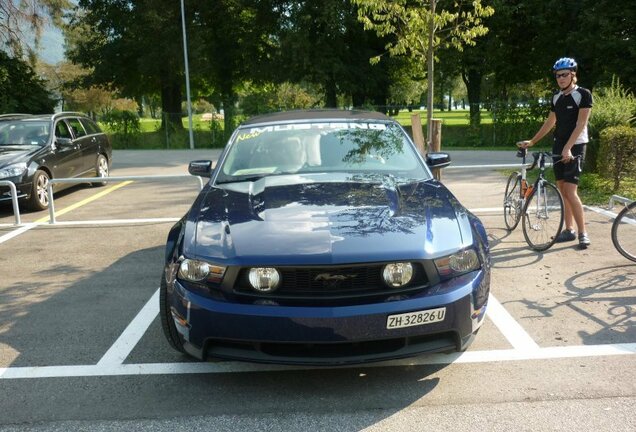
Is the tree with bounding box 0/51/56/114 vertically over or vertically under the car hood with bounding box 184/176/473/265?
over

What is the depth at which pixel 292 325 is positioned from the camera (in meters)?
3.16

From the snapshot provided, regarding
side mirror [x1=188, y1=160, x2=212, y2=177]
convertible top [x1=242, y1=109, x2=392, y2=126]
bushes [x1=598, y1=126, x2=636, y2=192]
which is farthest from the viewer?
bushes [x1=598, y1=126, x2=636, y2=192]

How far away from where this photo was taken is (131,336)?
14.4ft

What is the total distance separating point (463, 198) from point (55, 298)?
6.95 metres

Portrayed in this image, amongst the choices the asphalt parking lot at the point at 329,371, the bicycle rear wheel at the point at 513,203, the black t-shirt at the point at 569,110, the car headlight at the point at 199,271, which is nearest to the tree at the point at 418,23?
the bicycle rear wheel at the point at 513,203

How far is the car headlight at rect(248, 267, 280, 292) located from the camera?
3299mm

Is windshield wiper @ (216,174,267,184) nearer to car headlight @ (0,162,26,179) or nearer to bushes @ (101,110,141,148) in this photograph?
car headlight @ (0,162,26,179)

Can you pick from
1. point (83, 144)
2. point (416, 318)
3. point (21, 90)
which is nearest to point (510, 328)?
point (416, 318)

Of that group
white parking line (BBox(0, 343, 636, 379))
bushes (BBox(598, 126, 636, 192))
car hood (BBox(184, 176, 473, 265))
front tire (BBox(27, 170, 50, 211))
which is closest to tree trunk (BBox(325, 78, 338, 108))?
bushes (BBox(598, 126, 636, 192))

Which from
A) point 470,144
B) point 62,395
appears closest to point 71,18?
point 470,144

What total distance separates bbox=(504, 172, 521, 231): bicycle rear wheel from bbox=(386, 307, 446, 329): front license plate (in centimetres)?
414

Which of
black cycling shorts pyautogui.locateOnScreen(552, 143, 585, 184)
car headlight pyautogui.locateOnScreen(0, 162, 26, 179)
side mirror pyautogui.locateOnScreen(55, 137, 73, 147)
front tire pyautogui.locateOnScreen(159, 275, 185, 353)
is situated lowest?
front tire pyautogui.locateOnScreen(159, 275, 185, 353)

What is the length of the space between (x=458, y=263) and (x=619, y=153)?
8.06m

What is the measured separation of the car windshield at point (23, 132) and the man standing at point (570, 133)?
28.9 feet
